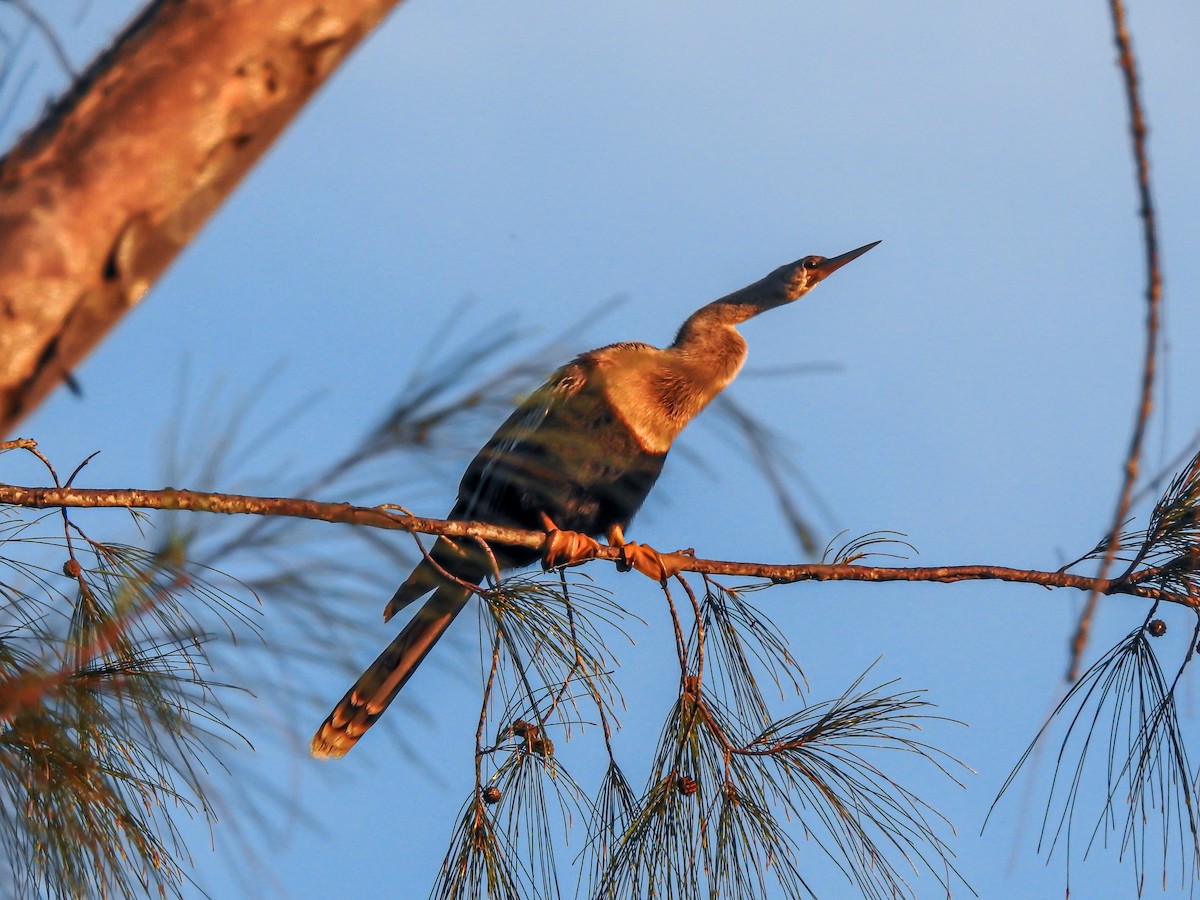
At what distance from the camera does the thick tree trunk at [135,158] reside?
0.92 m

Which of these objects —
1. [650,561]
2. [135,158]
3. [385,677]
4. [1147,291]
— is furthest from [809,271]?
[135,158]

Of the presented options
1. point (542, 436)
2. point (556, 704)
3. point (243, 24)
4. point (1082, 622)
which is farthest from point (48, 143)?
point (556, 704)

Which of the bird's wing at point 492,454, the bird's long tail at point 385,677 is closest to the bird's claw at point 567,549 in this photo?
the bird's wing at point 492,454

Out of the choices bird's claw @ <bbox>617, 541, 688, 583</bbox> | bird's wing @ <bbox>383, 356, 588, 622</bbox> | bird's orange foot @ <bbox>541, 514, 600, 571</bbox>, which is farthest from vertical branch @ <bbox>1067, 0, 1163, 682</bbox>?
bird's wing @ <bbox>383, 356, 588, 622</bbox>

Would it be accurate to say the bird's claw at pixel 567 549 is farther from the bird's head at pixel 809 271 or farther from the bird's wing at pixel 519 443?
the bird's head at pixel 809 271

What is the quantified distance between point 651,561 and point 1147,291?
1782mm

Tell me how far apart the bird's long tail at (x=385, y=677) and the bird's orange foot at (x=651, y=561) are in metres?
0.71

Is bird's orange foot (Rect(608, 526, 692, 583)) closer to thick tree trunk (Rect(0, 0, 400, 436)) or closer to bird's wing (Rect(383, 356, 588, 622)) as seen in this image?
bird's wing (Rect(383, 356, 588, 622))

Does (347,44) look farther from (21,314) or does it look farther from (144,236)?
(21,314)

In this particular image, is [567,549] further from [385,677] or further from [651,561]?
[385,677]

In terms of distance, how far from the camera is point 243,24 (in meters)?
1.00

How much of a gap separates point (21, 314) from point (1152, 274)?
3.10 ft

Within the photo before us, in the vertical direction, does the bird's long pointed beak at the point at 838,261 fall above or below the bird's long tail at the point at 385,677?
above

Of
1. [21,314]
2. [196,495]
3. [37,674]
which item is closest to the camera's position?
[21,314]
